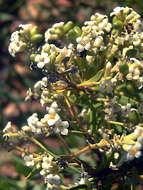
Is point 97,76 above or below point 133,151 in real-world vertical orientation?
above

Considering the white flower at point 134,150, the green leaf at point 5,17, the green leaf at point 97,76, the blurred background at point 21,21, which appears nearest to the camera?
the white flower at point 134,150

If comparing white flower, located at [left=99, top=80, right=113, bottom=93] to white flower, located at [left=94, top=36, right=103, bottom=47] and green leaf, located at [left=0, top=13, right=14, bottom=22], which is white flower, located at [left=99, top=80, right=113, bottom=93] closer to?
white flower, located at [left=94, top=36, right=103, bottom=47]

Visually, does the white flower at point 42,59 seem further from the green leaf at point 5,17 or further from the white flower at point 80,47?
the green leaf at point 5,17

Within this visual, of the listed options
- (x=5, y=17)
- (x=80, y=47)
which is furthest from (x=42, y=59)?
(x=5, y=17)

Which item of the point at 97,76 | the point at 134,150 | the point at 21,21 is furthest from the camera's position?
the point at 21,21

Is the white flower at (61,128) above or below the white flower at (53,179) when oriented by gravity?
above

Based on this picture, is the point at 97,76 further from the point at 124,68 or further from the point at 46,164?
the point at 46,164

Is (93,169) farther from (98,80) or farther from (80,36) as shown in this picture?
(80,36)

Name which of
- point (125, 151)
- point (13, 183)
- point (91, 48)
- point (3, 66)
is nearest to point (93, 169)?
point (125, 151)

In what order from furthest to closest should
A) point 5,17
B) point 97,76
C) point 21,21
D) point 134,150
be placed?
1. point 21,21
2. point 5,17
3. point 97,76
4. point 134,150

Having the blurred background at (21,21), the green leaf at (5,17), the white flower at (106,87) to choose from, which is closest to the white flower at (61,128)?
the white flower at (106,87)

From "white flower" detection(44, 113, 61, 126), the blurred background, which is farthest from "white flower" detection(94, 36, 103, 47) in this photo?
the blurred background
